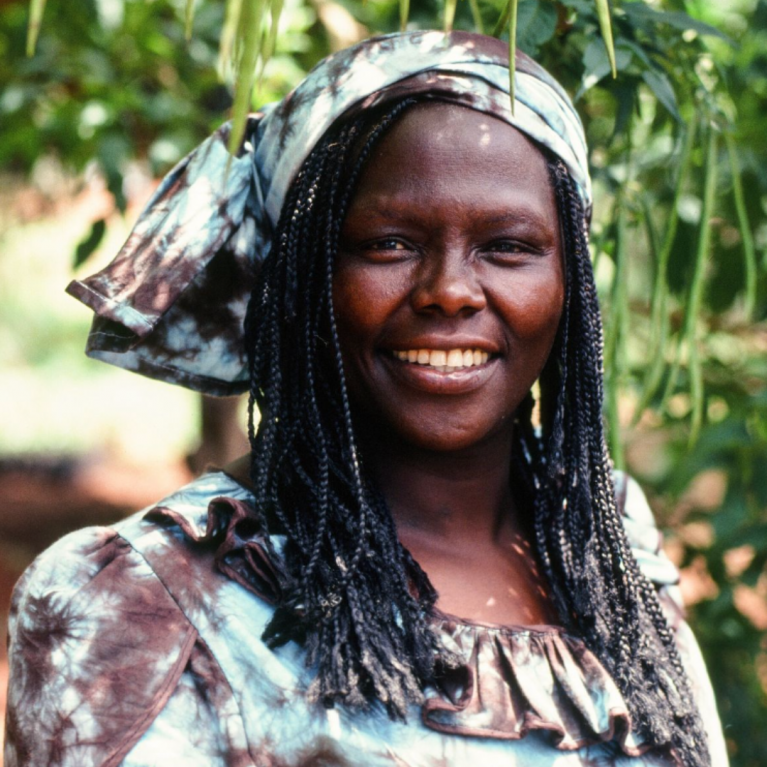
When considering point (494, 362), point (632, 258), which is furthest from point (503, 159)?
point (632, 258)

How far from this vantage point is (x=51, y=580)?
5.35 feet

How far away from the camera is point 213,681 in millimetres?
1599

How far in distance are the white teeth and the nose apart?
0.06 metres

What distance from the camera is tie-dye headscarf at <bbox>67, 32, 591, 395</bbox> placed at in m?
1.75

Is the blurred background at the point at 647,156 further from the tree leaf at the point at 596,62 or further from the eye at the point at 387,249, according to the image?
the eye at the point at 387,249

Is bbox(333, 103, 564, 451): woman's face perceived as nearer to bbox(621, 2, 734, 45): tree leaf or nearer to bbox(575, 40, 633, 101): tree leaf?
bbox(575, 40, 633, 101): tree leaf

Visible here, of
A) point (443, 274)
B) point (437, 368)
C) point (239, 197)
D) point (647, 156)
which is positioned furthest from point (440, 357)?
point (647, 156)

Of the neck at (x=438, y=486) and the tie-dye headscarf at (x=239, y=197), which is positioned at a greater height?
the tie-dye headscarf at (x=239, y=197)

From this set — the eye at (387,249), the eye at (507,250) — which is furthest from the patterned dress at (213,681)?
the eye at (507,250)

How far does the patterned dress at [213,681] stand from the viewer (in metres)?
1.55

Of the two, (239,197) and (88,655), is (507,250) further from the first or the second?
(88,655)

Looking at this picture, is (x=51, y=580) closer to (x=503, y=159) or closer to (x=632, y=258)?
(x=503, y=159)

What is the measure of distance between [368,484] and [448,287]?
36 centimetres

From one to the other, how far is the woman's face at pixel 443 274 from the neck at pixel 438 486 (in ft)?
0.39
